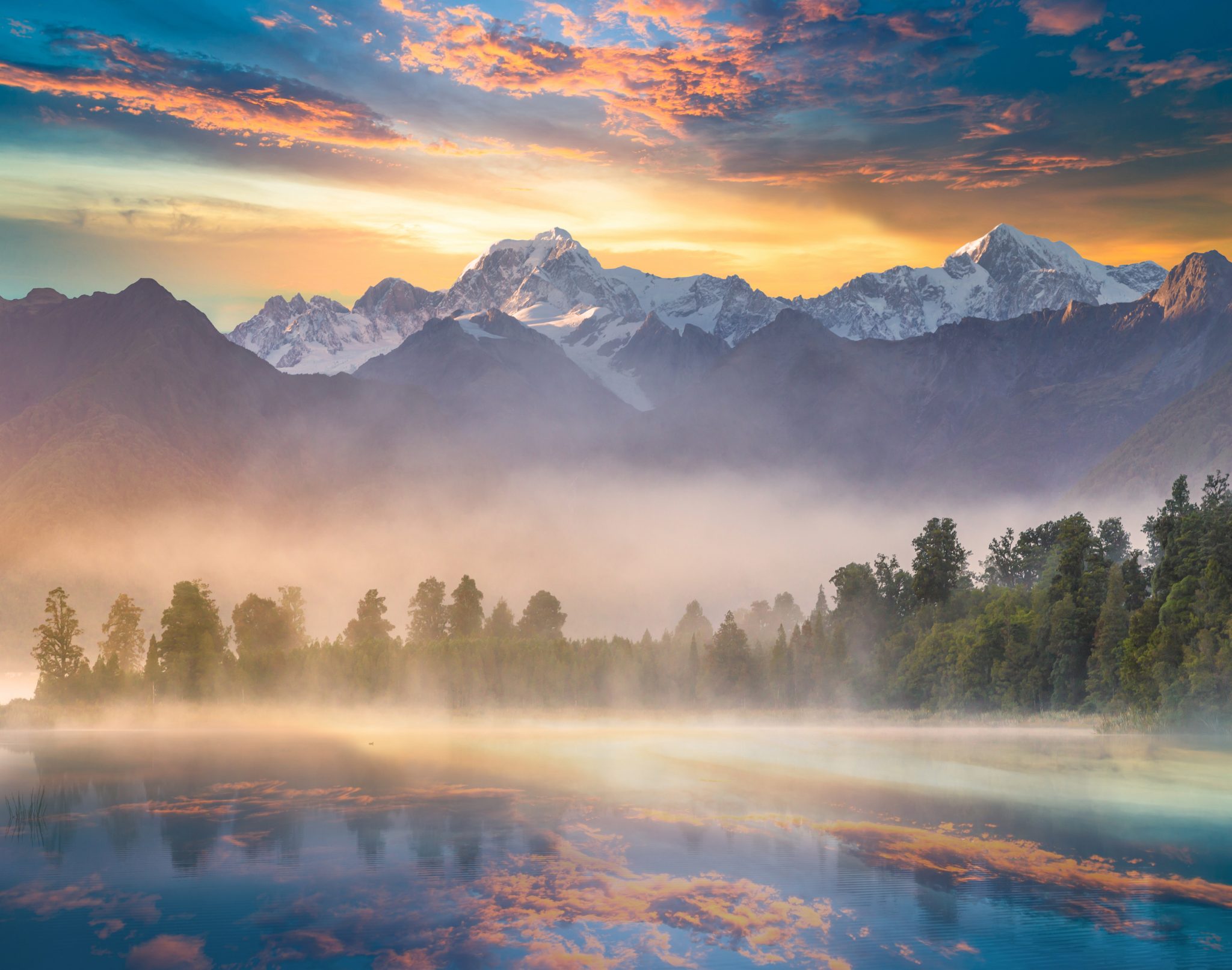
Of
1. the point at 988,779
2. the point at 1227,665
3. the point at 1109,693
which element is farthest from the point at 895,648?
the point at 988,779

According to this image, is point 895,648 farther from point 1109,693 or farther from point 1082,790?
Answer: point 1082,790

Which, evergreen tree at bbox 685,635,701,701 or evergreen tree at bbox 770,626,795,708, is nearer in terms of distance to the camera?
evergreen tree at bbox 770,626,795,708

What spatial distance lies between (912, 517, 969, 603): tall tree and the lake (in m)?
81.6

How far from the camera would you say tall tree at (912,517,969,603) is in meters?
186

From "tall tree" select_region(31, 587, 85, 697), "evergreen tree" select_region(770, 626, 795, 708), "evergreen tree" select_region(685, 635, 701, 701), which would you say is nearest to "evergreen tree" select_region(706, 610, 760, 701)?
"evergreen tree" select_region(685, 635, 701, 701)

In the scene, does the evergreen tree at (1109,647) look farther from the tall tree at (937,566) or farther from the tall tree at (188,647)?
the tall tree at (188,647)

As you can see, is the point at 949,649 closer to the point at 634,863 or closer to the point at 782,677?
the point at 782,677

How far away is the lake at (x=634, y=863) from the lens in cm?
4362

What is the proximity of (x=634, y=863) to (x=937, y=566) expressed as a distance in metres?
140

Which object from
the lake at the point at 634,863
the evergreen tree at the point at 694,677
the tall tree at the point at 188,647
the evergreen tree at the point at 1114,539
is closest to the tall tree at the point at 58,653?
the tall tree at the point at 188,647

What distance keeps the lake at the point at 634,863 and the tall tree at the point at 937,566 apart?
81569mm

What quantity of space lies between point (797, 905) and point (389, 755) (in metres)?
75.9

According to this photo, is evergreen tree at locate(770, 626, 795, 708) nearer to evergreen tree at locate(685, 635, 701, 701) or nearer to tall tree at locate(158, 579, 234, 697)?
evergreen tree at locate(685, 635, 701, 701)

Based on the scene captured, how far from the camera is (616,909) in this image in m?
48.5
